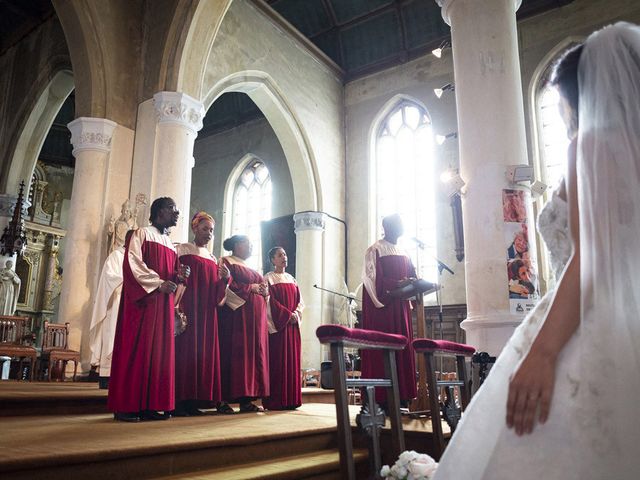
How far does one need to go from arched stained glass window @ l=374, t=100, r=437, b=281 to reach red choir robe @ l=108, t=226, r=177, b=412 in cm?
826

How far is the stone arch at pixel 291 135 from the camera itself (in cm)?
1151

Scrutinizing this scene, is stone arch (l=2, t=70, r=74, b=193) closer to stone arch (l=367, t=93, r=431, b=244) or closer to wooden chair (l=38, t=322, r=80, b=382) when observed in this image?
wooden chair (l=38, t=322, r=80, b=382)

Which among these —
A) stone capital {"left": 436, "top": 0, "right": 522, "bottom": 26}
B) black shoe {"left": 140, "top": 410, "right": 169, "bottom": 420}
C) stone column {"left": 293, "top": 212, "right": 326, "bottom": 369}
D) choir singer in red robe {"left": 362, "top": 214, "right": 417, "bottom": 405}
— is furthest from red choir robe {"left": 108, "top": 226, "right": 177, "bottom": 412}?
stone column {"left": 293, "top": 212, "right": 326, "bottom": 369}

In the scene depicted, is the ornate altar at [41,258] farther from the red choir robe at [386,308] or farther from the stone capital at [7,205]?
the red choir robe at [386,308]

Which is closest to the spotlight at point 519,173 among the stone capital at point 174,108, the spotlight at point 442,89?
the spotlight at point 442,89

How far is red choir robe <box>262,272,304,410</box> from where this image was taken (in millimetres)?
5534

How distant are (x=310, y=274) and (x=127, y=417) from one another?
8.16m

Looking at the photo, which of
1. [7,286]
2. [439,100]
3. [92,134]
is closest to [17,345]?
[7,286]

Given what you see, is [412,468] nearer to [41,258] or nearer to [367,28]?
[367,28]

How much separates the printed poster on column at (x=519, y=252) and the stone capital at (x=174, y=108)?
5.42 metres

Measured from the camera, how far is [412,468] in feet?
7.78

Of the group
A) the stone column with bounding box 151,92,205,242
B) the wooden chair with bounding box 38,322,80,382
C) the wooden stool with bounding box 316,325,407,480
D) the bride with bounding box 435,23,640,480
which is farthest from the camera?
→ the stone column with bounding box 151,92,205,242

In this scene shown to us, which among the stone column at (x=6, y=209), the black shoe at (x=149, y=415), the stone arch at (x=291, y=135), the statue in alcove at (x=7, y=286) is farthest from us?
the stone column at (x=6, y=209)

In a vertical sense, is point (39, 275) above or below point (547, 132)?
below
